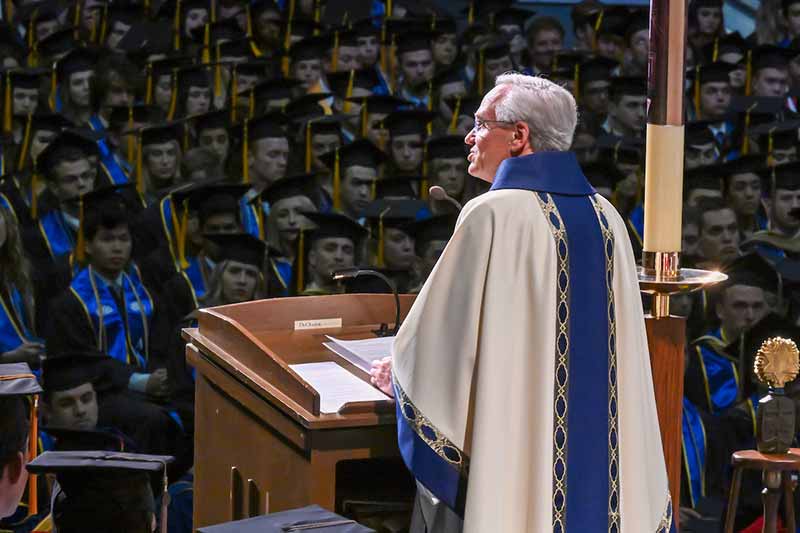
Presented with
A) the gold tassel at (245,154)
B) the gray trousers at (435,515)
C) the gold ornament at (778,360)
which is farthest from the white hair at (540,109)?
the gold tassel at (245,154)

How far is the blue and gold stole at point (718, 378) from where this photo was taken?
20.5 feet

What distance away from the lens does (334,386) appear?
2461 mm

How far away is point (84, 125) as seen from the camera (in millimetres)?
7285

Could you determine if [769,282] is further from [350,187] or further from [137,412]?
[137,412]

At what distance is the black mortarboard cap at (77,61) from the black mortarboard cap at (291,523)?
5.43 meters

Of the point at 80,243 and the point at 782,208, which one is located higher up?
the point at 782,208

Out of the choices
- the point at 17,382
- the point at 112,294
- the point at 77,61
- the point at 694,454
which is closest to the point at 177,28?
the point at 77,61

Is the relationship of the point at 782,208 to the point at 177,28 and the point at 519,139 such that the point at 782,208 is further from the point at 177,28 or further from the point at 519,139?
the point at 519,139

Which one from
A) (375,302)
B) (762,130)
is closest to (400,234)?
(762,130)

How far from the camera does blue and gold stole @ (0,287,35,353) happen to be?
6070 millimetres

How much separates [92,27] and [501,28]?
9.35ft

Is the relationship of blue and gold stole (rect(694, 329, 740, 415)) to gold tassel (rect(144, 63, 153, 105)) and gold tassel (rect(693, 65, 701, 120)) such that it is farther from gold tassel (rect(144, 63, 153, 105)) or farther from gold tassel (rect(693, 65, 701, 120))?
gold tassel (rect(144, 63, 153, 105))

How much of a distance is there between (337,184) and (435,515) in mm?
4852

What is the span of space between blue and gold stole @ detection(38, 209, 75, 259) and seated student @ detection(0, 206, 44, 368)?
297mm
